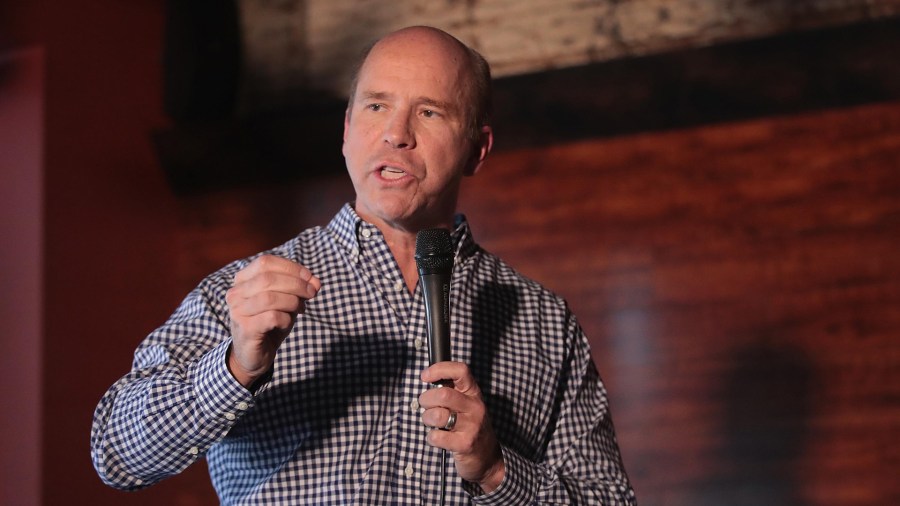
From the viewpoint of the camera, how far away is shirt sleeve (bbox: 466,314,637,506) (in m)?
1.67

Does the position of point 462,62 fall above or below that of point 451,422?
above

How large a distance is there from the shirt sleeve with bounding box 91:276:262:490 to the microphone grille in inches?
12.2

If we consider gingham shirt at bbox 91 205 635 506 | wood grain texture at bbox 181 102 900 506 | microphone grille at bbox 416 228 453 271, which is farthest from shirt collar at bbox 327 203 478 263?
wood grain texture at bbox 181 102 900 506

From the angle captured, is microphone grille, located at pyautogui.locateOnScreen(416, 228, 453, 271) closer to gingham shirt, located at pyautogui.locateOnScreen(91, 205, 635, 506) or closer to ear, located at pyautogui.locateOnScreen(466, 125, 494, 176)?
gingham shirt, located at pyautogui.locateOnScreen(91, 205, 635, 506)

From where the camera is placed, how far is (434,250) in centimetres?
143

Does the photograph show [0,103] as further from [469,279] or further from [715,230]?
[715,230]

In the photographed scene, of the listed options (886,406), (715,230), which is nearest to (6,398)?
(715,230)

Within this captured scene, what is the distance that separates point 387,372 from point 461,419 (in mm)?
388

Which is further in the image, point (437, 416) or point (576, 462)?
point (576, 462)

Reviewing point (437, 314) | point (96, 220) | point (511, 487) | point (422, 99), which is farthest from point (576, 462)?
point (96, 220)

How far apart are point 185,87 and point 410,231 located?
6.79 ft

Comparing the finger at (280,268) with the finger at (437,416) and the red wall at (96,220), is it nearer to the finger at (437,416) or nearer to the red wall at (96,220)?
the finger at (437,416)

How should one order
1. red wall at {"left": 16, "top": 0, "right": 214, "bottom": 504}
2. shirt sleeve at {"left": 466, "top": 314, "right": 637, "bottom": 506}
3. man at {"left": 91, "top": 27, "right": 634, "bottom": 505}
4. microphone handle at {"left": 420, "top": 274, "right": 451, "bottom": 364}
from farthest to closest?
red wall at {"left": 16, "top": 0, "right": 214, "bottom": 504} < shirt sleeve at {"left": 466, "top": 314, "right": 637, "bottom": 506} < man at {"left": 91, "top": 27, "right": 634, "bottom": 505} < microphone handle at {"left": 420, "top": 274, "right": 451, "bottom": 364}

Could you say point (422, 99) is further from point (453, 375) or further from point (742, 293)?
point (742, 293)
